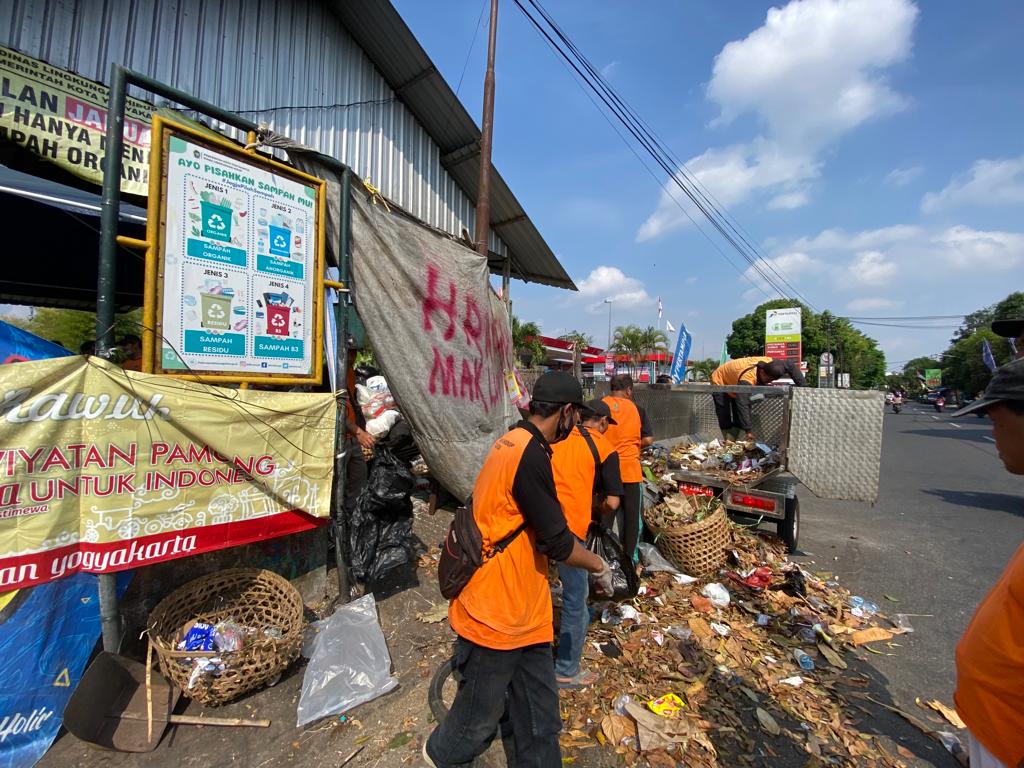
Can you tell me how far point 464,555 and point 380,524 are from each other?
165cm

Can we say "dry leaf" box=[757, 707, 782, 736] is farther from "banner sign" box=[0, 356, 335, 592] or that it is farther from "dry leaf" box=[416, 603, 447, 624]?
"banner sign" box=[0, 356, 335, 592]

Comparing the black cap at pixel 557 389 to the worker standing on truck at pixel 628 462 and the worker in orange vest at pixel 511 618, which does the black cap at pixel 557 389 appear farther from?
the worker standing on truck at pixel 628 462

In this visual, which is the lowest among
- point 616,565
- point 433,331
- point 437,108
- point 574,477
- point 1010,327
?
point 616,565

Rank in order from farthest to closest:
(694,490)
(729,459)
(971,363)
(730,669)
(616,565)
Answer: (971,363) < (729,459) < (694,490) < (616,565) < (730,669)

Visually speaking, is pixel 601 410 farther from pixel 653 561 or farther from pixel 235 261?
pixel 235 261

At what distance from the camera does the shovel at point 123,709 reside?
82.5 inches

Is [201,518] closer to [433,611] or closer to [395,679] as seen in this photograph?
[395,679]

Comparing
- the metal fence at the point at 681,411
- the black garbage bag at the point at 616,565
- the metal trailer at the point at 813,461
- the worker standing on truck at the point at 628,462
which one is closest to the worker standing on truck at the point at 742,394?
the metal fence at the point at 681,411

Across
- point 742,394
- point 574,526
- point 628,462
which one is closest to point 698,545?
point 628,462

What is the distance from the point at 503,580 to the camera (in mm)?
1867

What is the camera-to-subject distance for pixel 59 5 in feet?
11.6

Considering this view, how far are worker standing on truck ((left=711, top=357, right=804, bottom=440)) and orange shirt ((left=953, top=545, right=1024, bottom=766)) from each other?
194 inches

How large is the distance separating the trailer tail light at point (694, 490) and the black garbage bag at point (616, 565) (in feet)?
5.04

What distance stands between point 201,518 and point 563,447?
2041 millimetres
